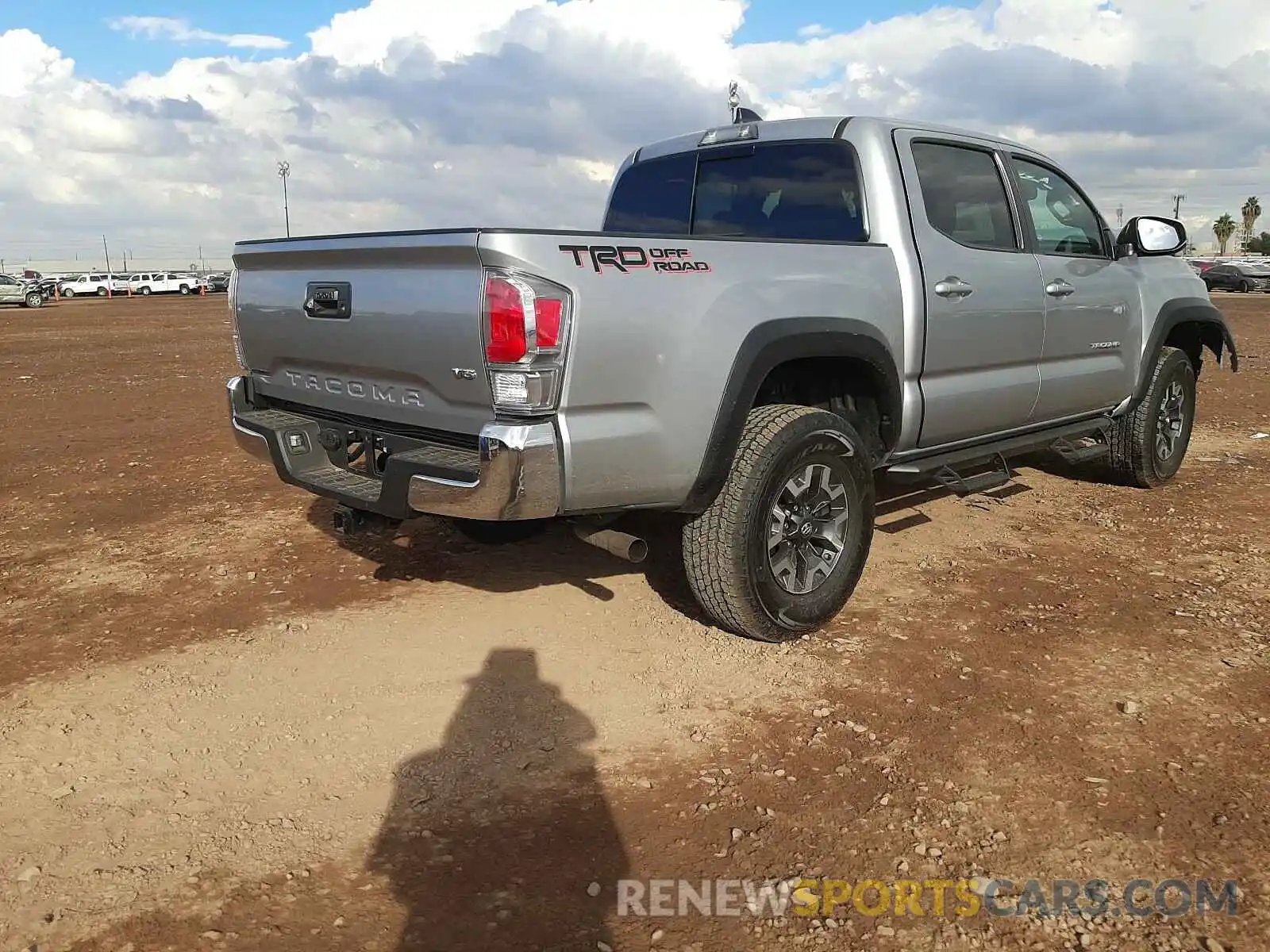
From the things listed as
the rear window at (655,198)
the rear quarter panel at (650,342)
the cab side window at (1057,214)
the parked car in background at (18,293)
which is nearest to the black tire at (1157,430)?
the cab side window at (1057,214)

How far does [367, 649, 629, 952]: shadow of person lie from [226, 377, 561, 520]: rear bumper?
29.9 inches

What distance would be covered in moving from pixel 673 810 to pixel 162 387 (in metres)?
11.1

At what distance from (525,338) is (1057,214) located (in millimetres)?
3739

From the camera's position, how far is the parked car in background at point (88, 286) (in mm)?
52281

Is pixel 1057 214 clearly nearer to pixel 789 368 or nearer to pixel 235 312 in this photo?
pixel 789 368

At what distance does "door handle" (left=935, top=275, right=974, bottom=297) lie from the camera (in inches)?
176

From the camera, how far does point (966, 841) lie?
2.77 metres

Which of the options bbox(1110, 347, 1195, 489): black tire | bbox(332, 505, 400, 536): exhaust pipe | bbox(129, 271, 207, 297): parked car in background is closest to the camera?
bbox(332, 505, 400, 536): exhaust pipe

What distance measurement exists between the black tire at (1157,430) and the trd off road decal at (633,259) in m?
3.97

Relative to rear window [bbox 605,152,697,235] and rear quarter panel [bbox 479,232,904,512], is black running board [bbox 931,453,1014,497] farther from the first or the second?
rear window [bbox 605,152,697,235]

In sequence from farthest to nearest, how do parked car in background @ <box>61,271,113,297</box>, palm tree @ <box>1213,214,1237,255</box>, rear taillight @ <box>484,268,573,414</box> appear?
palm tree @ <box>1213,214,1237,255</box> → parked car in background @ <box>61,271,113,297</box> → rear taillight @ <box>484,268,573,414</box>

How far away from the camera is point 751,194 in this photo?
486 centimetres

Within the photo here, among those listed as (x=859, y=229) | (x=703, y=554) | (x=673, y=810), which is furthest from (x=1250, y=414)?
(x=673, y=810)

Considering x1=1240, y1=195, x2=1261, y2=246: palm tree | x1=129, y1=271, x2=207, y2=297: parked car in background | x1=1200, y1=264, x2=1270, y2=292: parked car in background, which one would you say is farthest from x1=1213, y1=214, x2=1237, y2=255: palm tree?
x1=129, y1=271, x2=207, y2=297: parked car in background
